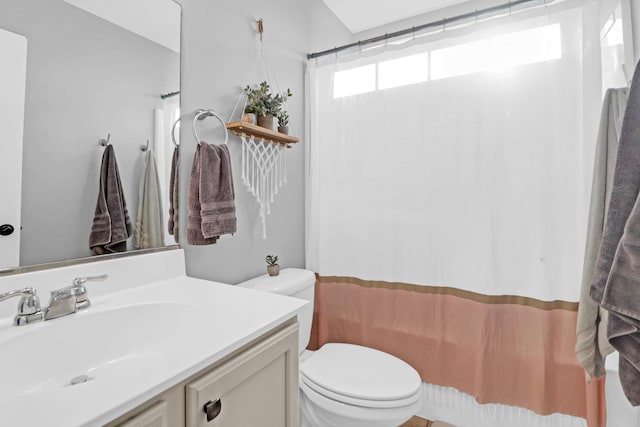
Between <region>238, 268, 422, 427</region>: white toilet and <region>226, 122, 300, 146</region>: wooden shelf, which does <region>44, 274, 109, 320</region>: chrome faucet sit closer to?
<region>238, 268, 422, 427</region>: white toilet

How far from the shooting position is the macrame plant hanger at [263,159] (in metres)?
1.49

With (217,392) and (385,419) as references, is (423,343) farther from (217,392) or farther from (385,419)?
(217,392)

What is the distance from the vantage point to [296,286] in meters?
1.51

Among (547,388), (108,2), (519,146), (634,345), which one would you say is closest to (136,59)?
(108,2)

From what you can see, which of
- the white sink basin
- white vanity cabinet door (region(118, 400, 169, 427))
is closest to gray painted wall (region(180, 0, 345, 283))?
the white sink basin

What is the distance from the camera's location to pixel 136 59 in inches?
42.4

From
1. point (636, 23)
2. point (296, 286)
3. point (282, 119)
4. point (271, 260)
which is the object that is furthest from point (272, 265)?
point (636, 23)

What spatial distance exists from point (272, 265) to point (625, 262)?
1267 mm

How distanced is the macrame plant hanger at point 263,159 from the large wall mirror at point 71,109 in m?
0.40

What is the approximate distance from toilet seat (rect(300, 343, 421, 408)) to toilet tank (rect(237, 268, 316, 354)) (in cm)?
13

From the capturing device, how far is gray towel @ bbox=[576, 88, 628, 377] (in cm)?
103

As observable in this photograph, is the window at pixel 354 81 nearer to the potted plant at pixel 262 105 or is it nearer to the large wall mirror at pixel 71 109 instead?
the potted plant at pixel 262 105

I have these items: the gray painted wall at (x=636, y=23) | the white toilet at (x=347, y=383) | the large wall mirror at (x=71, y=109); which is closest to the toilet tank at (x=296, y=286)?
the white toilet at (x=347, y=383)

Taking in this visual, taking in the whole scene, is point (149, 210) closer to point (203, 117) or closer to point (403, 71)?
point (203, 117)
